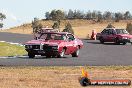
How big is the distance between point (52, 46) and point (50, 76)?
10635 millimetres

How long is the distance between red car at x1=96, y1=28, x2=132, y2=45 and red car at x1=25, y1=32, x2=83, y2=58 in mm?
16889

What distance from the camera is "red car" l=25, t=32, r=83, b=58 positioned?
27703 millimetres

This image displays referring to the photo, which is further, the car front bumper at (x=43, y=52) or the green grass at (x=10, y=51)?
the green grass at (x=10, y=51)

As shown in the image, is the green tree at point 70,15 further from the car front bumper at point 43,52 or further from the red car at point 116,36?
the car front bumper at point 43,52

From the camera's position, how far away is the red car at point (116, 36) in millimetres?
46250

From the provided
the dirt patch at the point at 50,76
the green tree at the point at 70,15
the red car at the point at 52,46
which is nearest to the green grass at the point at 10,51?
the red car at the point at 52,46

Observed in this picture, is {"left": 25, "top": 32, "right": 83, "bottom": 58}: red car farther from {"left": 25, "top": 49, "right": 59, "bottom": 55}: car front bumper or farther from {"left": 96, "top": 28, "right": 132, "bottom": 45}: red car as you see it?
{"left": 96, "top": 28, "right": 132, "bottom": 45}: red car

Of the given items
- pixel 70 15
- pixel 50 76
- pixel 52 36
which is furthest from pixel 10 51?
pixel 70 15

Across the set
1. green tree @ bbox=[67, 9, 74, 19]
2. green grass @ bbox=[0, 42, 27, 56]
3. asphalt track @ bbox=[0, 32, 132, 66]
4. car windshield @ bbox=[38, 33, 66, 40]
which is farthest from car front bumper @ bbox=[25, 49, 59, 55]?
green tree @ bbox=[67, 9, 74, 19]

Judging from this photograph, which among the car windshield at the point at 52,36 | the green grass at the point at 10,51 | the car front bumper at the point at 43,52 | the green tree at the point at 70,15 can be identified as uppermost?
the car windshield at the point at 52,36

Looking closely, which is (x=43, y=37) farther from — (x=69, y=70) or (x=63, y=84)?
(x=63, y=84)

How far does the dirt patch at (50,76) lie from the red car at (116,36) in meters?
25.2

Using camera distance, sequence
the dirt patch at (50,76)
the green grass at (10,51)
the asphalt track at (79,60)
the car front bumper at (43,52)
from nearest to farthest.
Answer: the dirt patch at (50,76) < the asphalt track at (79,60) < the car front bumper at (43,52) < the green grass at (10,51)

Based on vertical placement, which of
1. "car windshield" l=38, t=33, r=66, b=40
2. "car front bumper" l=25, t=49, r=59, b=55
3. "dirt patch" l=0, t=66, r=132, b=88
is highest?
"car windshield" l=38, t=33, r=66, b=40
